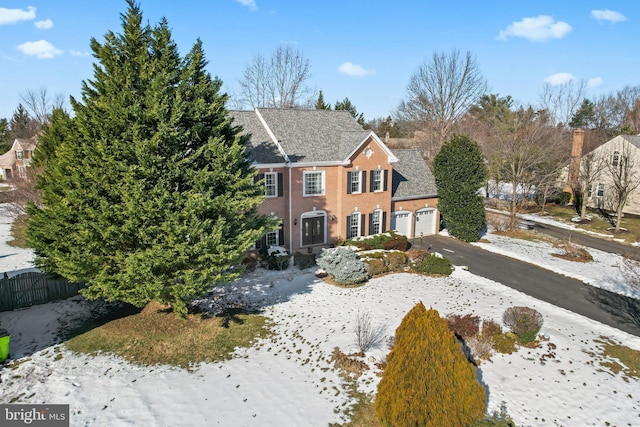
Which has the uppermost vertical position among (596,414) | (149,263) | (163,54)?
(163,54)

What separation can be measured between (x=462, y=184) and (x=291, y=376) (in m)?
21.9

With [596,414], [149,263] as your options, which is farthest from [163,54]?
[596,414]

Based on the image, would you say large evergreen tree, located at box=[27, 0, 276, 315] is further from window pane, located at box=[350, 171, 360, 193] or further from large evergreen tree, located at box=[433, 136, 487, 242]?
large evergreen tree, located at box=[433, 136, 487, 242]

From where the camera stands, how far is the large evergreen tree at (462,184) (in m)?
29.5

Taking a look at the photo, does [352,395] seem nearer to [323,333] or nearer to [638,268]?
[323,333]

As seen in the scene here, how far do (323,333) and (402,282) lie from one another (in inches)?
284

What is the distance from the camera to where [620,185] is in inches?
1367

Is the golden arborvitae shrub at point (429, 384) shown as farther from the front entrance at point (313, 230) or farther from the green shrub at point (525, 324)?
the front entrance at point (313, 230)

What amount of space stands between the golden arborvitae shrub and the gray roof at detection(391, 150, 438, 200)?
20293mm

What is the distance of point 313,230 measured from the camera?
26562mm

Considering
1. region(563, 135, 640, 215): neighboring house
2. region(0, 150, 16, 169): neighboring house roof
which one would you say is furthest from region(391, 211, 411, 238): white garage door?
region(0, 150, 16, 169): neighboring house roof

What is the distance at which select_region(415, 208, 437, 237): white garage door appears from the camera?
1251 inches

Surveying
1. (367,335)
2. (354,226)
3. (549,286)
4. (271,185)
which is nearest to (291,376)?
(367,335)

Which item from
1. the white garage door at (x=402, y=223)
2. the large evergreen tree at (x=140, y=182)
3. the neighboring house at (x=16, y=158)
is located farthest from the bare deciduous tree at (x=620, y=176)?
the neighboring house at (x=16, y=158)
